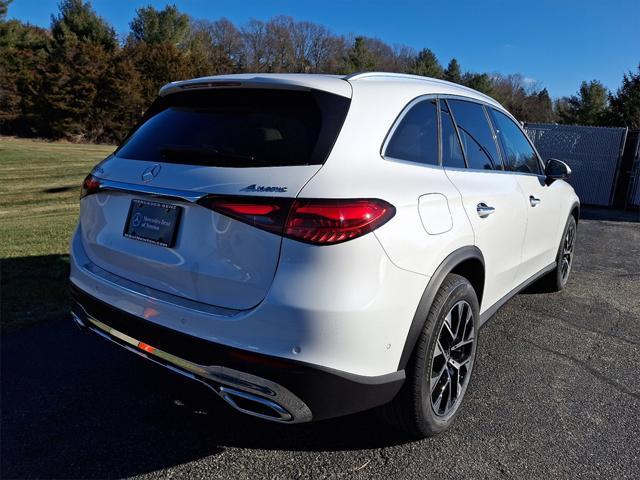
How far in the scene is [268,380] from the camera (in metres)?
2.01

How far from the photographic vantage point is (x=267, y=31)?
70.9 m

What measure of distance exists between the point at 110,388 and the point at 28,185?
11855 mm

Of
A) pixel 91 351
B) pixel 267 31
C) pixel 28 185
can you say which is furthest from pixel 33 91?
pixel 267 31

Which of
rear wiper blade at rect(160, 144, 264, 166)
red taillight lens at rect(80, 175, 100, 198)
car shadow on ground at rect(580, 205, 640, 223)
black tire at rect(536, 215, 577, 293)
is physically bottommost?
car shadow on ground at rect(580, 205, 640, 223)

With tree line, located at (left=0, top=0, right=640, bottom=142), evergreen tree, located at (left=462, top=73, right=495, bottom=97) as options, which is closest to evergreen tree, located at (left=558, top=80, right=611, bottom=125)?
tree line, located at (left=0, top=0, right=640, bottom=142)

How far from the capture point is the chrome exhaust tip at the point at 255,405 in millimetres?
2053

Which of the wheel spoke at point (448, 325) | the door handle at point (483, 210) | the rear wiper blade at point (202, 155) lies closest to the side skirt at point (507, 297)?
the wheel spoke at point (448, 325)

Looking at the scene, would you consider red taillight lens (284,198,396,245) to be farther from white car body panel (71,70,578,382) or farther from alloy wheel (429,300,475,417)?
alloy wheel (429,300,475,417)

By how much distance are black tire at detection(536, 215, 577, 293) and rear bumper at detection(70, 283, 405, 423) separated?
330 centimetres

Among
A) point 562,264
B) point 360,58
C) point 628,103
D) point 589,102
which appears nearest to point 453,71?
point 360,58

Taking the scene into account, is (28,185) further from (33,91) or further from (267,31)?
(267,31)

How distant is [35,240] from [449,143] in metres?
5.51

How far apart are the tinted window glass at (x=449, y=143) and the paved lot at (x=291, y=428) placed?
140 cm

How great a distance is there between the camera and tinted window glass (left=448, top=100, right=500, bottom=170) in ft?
10.2
